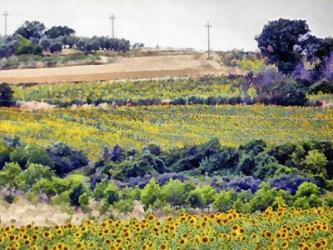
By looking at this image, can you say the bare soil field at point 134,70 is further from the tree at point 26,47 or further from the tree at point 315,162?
the tree at point 315,162

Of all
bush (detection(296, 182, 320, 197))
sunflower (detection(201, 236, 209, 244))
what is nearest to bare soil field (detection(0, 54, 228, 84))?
bush (detection(296, 182, 320, 197))

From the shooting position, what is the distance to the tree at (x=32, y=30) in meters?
4.16

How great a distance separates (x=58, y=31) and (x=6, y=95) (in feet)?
1.50

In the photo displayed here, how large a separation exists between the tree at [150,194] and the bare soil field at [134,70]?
64cm

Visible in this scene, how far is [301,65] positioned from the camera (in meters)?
4.27

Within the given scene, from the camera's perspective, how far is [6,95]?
4047 millimetres

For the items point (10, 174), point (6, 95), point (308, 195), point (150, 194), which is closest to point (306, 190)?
point (308, 195)

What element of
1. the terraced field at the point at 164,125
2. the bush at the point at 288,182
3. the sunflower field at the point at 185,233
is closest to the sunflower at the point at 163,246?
the sunflower field at the point at 185,233

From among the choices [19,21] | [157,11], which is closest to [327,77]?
[157,11]

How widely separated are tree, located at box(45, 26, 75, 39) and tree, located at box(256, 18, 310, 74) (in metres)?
1.07

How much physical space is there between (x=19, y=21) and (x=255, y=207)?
162cm

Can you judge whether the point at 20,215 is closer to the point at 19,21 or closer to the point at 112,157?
the point at 112,157

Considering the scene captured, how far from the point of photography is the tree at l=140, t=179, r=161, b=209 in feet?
12.8

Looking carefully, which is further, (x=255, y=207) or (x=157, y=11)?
(x=157, y=11)
